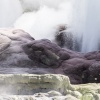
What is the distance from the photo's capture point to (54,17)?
2547cm

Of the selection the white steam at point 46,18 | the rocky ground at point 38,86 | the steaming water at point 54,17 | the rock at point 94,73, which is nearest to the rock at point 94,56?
the rock at point 94,73

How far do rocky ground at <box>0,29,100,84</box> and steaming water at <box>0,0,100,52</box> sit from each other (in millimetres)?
3272

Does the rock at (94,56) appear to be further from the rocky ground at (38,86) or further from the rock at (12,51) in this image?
the rocky ground at (38,86)

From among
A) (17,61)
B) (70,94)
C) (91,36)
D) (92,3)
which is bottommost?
(70,94)

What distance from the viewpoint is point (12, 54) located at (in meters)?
15.0

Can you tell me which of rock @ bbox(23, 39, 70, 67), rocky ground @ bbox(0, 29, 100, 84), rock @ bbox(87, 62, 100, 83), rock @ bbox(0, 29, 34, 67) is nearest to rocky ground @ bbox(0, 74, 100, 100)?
rocky ground @ bbox(0, 29, 100, 84)

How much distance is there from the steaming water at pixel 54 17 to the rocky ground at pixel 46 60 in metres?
3.27

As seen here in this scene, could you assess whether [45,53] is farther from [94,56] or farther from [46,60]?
[94,56]

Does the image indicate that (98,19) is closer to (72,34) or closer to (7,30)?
(72,34)

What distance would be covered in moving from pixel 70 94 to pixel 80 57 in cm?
693

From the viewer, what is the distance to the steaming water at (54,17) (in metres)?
18.8

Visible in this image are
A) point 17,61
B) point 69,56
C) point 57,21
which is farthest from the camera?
point 57,21

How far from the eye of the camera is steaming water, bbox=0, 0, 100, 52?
61.6ft

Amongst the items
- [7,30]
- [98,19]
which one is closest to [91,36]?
[98,19]
